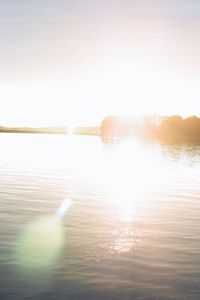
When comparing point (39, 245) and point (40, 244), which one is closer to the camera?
point (39, 245)

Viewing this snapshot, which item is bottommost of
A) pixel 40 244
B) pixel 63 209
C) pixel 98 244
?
pixel 63 209

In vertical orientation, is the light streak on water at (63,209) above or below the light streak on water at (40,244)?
below

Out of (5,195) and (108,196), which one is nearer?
(5,195)

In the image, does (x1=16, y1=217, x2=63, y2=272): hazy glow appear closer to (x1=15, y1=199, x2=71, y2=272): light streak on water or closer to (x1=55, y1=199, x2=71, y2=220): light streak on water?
(x1=15, y1=199, x2=71, y2=272): light streak on water

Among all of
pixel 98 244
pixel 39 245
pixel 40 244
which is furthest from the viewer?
pixel 98 244

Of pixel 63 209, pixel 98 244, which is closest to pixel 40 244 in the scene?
pixel 98 244

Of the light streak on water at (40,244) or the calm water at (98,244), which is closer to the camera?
the calm water at (98,244)

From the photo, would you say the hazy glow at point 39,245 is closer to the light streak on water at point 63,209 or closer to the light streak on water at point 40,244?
the light streak on water at point 40,244

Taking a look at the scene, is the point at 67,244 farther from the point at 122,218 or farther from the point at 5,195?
the point at 5,195

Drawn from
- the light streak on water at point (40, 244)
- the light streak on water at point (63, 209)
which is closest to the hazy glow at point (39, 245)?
the light streak on water at point (40, 244)

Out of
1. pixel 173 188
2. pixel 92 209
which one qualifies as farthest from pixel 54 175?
pixel 92 209

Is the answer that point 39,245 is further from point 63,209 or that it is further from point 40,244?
point 63,209

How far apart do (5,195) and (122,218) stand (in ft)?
45.9

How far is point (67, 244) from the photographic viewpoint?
2634 cm
